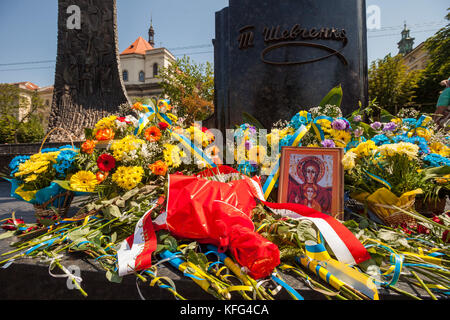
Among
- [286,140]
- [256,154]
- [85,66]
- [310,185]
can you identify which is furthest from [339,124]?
[85,66]

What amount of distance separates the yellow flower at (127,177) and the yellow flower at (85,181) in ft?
0.46

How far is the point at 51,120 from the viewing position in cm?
744

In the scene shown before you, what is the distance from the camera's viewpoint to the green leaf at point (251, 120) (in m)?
2.80

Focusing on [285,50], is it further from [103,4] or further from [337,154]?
[103,4]

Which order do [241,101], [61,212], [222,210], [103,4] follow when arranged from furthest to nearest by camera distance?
1. [103,4]
2. [241,101]
3. [61,212]
4. [222,210]

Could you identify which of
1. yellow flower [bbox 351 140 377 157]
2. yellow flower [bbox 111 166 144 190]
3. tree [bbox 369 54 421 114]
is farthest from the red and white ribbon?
tree [bbox 369 54 421 114]

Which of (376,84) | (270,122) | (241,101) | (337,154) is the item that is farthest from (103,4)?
(376,84)

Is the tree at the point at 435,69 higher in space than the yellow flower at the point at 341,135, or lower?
higher

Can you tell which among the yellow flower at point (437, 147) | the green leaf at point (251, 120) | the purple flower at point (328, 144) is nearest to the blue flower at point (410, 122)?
the yellow flower at point (437, 147)

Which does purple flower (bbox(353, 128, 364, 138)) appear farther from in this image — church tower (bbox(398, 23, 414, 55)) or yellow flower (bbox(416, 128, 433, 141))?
church tower (bbox(398, 23, 414, 55))

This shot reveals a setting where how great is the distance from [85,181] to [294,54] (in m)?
2.47

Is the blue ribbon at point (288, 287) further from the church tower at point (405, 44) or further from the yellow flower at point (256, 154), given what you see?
the church tower at point (405, 44)

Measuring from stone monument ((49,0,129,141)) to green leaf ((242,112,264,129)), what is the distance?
5.34m

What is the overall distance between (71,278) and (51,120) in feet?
26.2
